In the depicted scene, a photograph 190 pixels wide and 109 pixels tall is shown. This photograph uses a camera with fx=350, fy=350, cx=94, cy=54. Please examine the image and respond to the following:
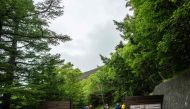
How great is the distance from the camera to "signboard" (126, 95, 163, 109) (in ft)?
68.0

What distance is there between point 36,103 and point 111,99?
3133 centimetres

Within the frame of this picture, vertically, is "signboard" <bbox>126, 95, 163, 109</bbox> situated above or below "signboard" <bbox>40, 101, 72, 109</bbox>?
below

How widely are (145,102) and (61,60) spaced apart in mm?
9409

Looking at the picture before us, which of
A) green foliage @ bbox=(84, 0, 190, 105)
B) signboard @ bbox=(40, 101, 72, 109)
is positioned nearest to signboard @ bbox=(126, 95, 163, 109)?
green foliage @ bbox=(84, 0, 190, 105)

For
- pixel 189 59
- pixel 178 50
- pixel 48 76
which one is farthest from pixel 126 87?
pixel 178 50

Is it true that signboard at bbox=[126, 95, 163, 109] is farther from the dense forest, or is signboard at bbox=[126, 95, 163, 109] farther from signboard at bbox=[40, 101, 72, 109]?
signboard at bbox=[40, 101, 72, 109]

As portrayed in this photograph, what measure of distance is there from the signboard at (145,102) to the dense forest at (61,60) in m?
2.30

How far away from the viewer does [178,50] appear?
18.8 meters

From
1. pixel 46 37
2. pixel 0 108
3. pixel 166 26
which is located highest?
pixel 166 26

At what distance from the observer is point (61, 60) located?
28000 millimetres

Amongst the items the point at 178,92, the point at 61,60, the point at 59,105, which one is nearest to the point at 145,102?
the point at 178,92

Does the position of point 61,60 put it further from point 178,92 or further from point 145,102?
point 178,92

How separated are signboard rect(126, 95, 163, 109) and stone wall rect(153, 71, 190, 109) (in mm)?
922

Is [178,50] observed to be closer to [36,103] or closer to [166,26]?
[166,26]
